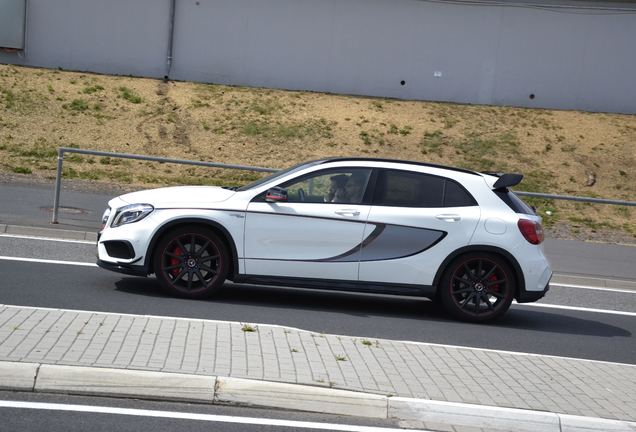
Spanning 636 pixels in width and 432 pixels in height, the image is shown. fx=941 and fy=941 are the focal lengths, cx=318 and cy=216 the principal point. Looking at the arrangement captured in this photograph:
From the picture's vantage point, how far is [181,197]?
9820mm

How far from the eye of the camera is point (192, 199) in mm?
9773

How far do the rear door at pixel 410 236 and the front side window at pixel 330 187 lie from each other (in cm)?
20

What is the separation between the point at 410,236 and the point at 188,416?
4.27 metres

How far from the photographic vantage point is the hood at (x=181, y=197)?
9695 millimetres

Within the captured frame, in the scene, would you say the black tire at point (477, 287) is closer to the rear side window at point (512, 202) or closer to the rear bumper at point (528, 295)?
the rear bumper at point (528, 295)

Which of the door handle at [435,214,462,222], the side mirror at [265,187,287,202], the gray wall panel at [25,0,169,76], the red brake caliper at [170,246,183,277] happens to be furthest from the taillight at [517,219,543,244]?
the gray wall panel at [25,0,169,76]

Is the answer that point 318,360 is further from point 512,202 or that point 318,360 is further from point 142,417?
point 512,202

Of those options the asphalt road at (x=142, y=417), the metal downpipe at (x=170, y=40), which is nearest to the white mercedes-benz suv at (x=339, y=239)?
the asphalt road at (x=142, y=417)

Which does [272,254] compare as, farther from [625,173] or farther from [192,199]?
[625,173]

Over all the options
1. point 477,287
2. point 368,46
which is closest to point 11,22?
point 368,46

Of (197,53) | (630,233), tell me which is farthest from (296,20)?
(630,233)

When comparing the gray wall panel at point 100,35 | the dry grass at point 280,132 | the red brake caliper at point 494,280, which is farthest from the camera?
the gray wall panel at point 100,35

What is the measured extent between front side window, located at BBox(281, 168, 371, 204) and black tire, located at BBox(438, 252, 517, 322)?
4.16 ft

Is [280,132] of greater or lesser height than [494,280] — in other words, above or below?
above
